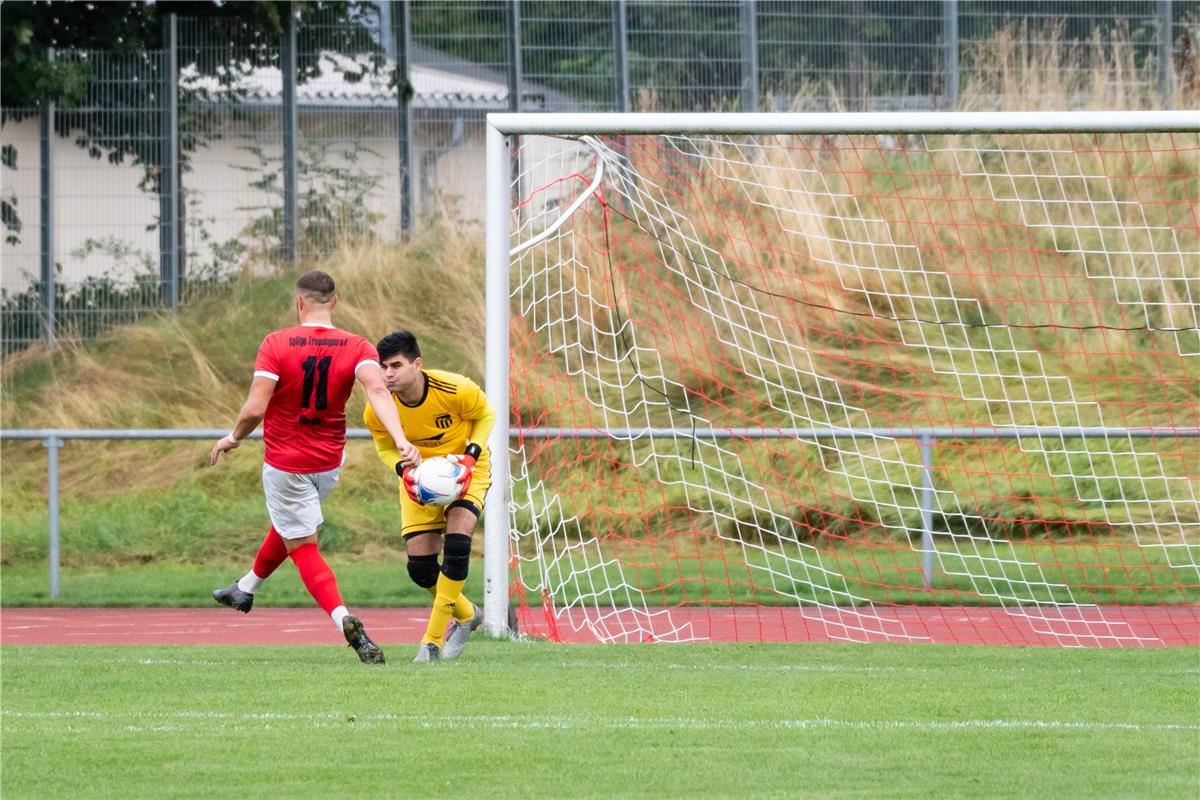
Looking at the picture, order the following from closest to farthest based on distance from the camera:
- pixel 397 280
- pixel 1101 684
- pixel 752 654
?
pixel 1101 684 < pixel 752 654 < pixel 397 280

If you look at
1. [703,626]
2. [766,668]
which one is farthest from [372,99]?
[766,668]

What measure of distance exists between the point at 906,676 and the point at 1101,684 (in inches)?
34.8

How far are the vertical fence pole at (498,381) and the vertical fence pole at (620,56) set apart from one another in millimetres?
9941

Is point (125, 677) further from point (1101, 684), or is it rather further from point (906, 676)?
point (1101, 684)

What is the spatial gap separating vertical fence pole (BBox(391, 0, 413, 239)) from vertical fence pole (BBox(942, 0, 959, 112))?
6360mm

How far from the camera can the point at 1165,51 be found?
65.6 feet

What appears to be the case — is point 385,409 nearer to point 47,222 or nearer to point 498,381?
point 498,381

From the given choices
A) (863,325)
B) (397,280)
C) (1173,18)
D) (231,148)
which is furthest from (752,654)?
(1173,18)

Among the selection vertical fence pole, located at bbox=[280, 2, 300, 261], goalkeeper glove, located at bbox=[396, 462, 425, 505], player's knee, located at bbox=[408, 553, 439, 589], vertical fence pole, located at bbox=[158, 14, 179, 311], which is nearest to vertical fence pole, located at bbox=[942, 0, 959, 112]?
vertical fence pole, located at bbox=[280, 2, 300, 261]

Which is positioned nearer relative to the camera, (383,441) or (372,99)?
(383,441)

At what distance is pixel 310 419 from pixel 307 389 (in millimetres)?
180

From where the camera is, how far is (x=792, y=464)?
15578mm

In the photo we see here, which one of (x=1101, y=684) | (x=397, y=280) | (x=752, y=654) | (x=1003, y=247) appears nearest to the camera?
(x=1101, y=684)

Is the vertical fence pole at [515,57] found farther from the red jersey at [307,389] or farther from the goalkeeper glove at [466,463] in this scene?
the red jersey at [307,389]
